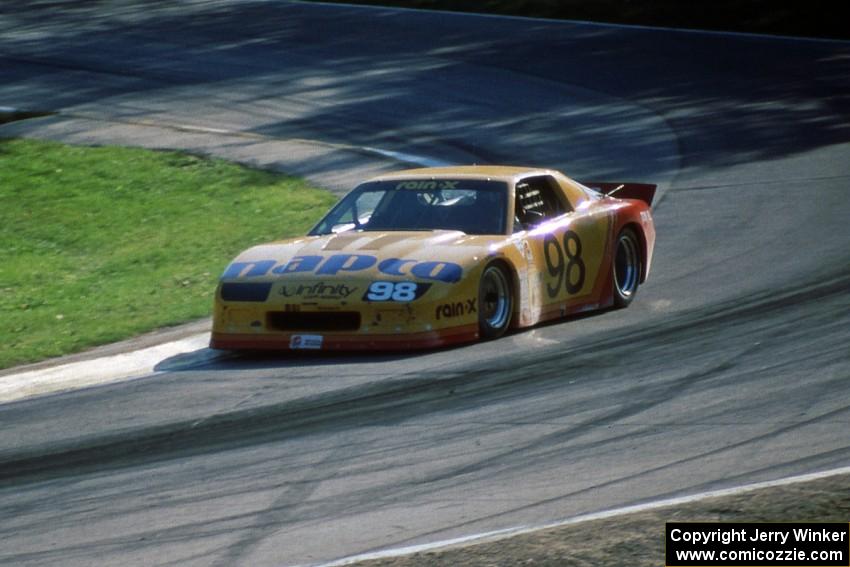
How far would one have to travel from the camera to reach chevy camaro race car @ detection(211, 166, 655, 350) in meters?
9.74

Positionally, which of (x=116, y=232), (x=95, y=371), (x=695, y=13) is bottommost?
(x=116, y=232)

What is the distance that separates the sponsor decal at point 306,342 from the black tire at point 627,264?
112 inches

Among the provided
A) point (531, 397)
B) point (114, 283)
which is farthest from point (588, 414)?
point (114, 283)

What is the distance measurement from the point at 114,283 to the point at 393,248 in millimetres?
3822

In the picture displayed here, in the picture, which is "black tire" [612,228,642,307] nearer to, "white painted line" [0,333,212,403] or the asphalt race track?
the asphalt race track

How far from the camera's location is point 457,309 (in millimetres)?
9789

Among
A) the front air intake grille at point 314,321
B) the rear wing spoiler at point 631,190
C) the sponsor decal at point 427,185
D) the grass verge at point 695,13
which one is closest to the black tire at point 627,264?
the rear wing spoiler at point 631,190

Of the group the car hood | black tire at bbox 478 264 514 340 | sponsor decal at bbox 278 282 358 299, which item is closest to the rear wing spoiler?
the car hood

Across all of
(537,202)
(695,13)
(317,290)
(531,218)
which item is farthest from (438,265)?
(695,13)

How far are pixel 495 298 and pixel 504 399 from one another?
7.04 ft

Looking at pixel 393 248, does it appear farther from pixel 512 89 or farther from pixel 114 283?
pixel 512 89

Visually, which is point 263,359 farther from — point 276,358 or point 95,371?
point 95,371

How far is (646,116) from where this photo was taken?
2092cm

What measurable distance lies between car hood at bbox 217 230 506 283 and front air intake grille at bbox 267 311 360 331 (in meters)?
0.27
